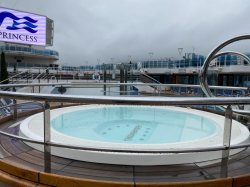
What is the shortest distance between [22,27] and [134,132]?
12.4 metres

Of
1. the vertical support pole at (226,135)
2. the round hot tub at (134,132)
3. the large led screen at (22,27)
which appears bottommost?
the round hot tub at (134,132)

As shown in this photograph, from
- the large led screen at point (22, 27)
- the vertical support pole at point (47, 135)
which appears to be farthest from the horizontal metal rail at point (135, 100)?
the large led screen at point (22, 27)

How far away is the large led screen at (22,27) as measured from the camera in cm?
1296

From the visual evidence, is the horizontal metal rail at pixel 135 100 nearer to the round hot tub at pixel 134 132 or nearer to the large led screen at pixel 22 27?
the round hot tub at pixel 134 132

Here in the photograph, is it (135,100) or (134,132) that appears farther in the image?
(134,132)

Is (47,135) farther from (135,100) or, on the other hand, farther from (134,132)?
(134,132)

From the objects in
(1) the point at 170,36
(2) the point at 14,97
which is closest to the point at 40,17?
(2) the point at 14,97

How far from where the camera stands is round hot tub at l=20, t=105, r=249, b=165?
1810 mm

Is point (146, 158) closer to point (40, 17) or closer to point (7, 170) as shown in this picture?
point (7, 170)

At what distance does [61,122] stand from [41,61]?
26603 millimetres

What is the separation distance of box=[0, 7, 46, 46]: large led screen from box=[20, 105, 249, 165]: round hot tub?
35.9 feet

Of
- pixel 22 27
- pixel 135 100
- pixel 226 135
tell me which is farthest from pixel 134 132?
pixel 22 27

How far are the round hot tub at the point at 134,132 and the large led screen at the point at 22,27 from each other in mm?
10928

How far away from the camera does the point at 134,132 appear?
3.36 metres
